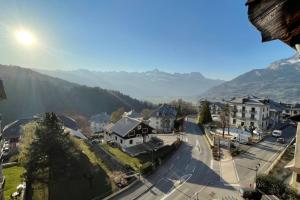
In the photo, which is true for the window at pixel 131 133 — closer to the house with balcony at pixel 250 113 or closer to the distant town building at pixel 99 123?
the house with balcony at pixel 250 113

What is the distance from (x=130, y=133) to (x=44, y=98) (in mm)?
131262

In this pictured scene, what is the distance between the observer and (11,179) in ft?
126

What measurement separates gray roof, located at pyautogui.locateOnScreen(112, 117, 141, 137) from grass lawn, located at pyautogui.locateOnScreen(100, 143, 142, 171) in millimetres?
4225

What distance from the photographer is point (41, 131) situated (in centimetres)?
3578

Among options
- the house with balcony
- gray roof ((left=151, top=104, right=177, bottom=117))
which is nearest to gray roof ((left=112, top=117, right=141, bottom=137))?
gray roof ((left=151, top=104, right=177, bottom=117))

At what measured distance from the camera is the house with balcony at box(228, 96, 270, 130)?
7581 centimetres

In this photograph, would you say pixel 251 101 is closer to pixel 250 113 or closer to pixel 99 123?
pixel 250 113

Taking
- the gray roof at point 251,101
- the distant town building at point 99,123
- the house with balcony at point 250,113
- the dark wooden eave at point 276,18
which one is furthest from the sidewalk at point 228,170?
the distant town building at point 99,123

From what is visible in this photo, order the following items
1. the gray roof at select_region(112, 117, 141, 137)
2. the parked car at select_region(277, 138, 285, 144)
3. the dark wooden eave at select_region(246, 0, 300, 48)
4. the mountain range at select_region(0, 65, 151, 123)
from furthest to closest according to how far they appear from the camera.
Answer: the mountain range at select_region(0, 65, 151, 123), the parked car at select_region(277, 138, 285, 144), the gray roof at select_region(112, 117, 141, 137), the dark wooden eave at select_region(246, 0, 300, 48)

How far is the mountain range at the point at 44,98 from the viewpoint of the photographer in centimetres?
14288

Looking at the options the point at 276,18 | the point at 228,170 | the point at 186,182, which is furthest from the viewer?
the point at 228,170

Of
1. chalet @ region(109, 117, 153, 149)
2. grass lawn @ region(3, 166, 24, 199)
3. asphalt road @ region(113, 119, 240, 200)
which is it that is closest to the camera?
grass lawn @ region(3, 166, 24, 199)

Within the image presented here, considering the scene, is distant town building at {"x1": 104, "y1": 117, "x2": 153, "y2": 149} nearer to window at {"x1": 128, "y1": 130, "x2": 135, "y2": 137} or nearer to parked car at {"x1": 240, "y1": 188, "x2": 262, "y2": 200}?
window at {"x1": 128, "y1": 130, "x2": 135, "y2": 137}

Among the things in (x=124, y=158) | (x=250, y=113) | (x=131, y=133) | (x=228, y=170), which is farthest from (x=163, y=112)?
(x=228, y=170)
